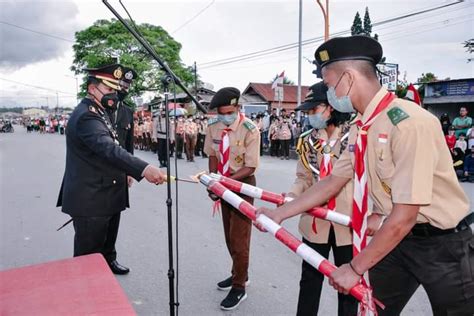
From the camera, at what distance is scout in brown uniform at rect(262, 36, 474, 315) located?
63.3 inches

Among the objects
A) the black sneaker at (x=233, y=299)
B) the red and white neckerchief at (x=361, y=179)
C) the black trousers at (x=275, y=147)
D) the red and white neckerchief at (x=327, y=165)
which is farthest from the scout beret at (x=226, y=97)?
the black trousers at (x=275, y=147)

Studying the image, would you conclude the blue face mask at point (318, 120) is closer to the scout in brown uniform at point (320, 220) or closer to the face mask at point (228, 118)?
the scout in brown uniform at point (320, 220)

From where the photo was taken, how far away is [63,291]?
1808 mm

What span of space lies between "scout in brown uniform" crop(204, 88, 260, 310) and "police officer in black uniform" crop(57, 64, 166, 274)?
0.93m

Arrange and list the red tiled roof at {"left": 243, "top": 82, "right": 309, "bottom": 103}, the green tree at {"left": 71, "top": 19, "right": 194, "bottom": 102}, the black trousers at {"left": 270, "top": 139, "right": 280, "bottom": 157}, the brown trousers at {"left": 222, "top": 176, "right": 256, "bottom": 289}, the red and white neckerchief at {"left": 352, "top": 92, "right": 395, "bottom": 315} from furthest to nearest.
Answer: the red tiled roof at {"left": 243, "top": 82, "right": 309, "bottom": 103} → the green tree at {"left": 71, "top": 19, "right": 194, "bottom": 102} → the black trousers at {"left": 270, "top": 139, "right": 280, "bottom": 157} → the brown trousers at {"left": 222, "top": 176, "right": 256, "bottom": 289} → the red and white neckerchief at {"left": 352, "top": 92, "right": 395, "bottom": 315}

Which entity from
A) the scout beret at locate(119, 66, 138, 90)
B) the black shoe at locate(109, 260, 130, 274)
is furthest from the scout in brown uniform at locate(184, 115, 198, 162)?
the scout beret at locate(119, 66, 138, 90)

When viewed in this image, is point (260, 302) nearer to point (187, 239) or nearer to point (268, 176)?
point (187, 239)

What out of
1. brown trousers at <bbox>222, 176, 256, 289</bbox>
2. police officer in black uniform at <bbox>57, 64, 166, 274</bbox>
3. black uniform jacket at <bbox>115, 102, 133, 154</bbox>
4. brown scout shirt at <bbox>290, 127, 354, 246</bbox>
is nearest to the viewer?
brown scout shirt at <bbox>290, 127, 354, 246</bbox>

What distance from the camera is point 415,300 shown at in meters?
3.64

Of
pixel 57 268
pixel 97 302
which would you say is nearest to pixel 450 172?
pixel 97 302

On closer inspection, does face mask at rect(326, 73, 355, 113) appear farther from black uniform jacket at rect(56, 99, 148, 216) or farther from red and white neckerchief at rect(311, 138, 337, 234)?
black uniform jacket at rect(56, 99, 148, 216)

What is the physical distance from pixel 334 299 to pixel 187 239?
7.76ft

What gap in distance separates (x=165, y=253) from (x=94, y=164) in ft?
6.50

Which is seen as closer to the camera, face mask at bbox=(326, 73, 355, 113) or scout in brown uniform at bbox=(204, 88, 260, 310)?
face mask at bbox=(326, 73, 355, 113)
